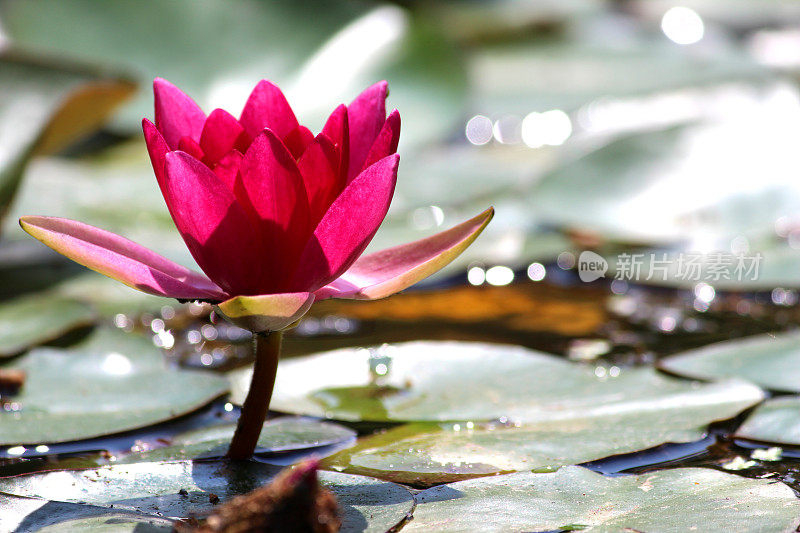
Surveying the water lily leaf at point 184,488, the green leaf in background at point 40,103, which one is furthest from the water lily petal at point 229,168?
the green leaf in background at point 40,103

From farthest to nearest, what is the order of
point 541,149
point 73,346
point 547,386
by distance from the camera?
point 541,149
point 73,346
point 547,386

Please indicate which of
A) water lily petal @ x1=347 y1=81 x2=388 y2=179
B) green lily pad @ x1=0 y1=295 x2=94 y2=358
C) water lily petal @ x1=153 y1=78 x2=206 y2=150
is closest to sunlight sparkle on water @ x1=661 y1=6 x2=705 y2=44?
green lily pad @ x1=0 y1=295 x2=94 y2=358

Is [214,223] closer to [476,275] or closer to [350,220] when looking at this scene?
[350,220]

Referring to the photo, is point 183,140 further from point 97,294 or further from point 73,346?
point 97,294

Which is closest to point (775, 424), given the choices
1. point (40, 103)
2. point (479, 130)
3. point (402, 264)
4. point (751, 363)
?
point (751, 363)

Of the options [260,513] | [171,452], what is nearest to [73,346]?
[171,452]
